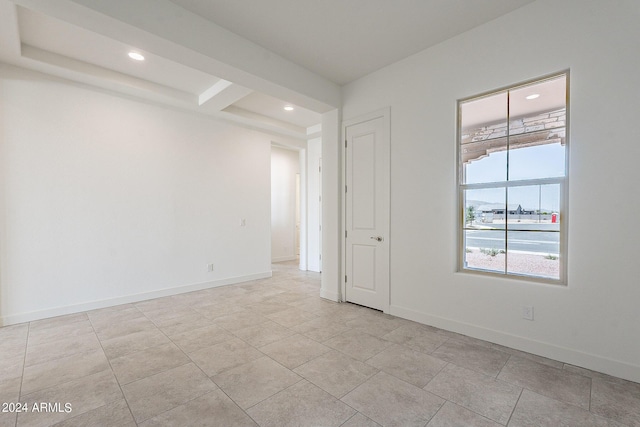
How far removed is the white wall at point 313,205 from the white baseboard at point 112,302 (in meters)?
1.48

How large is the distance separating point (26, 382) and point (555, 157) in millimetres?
4591

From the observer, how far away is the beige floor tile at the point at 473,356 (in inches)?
91.3

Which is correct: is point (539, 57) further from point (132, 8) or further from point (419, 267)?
point (132, 8)

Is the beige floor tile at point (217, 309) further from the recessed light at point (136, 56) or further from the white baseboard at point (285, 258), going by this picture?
the white baseboard at point (285, 258)

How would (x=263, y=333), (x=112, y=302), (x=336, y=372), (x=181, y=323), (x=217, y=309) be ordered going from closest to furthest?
(x=336, y=372), (x=263, y=333), (x=181, y=323), (x=217, y=309), (x=112, y=302)

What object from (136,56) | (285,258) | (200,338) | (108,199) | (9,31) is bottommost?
(285,258)

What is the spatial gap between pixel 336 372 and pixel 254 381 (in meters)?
0.63

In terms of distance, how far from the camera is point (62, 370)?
2.30 m

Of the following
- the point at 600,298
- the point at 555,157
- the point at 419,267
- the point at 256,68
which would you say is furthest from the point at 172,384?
the point at 555,157

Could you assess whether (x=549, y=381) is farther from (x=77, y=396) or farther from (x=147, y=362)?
(x=77, y=396)

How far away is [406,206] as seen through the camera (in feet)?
11.2

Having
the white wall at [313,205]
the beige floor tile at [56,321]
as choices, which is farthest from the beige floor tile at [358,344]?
the white wall at [313,205]

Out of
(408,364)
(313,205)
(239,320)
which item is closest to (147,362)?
(239,320)

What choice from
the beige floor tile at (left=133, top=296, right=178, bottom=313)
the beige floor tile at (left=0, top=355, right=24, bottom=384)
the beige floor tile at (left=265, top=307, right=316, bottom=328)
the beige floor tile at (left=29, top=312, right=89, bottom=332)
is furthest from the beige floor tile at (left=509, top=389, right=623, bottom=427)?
the beige floor tile at (left=29, top=312, right=89, bottom=332)
